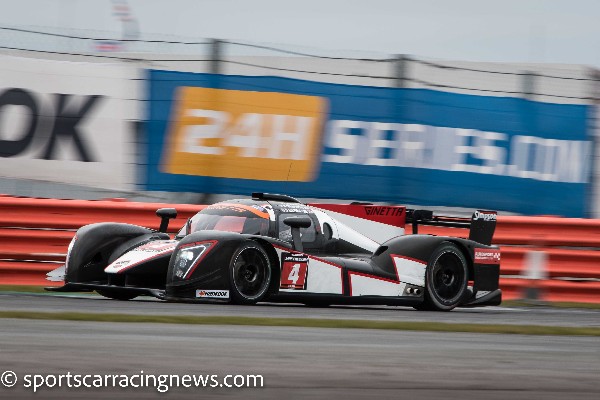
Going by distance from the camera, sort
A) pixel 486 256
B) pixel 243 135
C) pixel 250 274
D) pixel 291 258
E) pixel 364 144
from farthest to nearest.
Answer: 1. pixel 364 144
2. pixel 243 135
3. pixel 486 256
4. pixel 291 258
5. pixel 250 274

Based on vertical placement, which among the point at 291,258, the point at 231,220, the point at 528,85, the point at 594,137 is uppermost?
the point at 528,85

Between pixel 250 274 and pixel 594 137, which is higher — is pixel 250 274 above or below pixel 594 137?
below

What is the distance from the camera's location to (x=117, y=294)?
33.1 feet

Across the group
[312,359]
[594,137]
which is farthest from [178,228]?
[312,359]

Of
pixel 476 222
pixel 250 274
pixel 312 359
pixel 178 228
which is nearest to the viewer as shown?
pixel 312 359

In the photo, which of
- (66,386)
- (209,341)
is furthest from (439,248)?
(66,386)

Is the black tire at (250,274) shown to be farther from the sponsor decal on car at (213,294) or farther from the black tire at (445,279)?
the black tire at (445,279)

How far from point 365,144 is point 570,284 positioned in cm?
266

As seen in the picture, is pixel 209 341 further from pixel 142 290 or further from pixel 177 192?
pixel 177 192

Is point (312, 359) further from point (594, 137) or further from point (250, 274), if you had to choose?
point (594, 137)

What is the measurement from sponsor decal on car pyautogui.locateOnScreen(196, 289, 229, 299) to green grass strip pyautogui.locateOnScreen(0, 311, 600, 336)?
4.82 feet

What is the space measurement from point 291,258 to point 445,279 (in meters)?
1.78

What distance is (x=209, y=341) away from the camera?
6.14 meters

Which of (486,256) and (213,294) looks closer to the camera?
(213,294)
